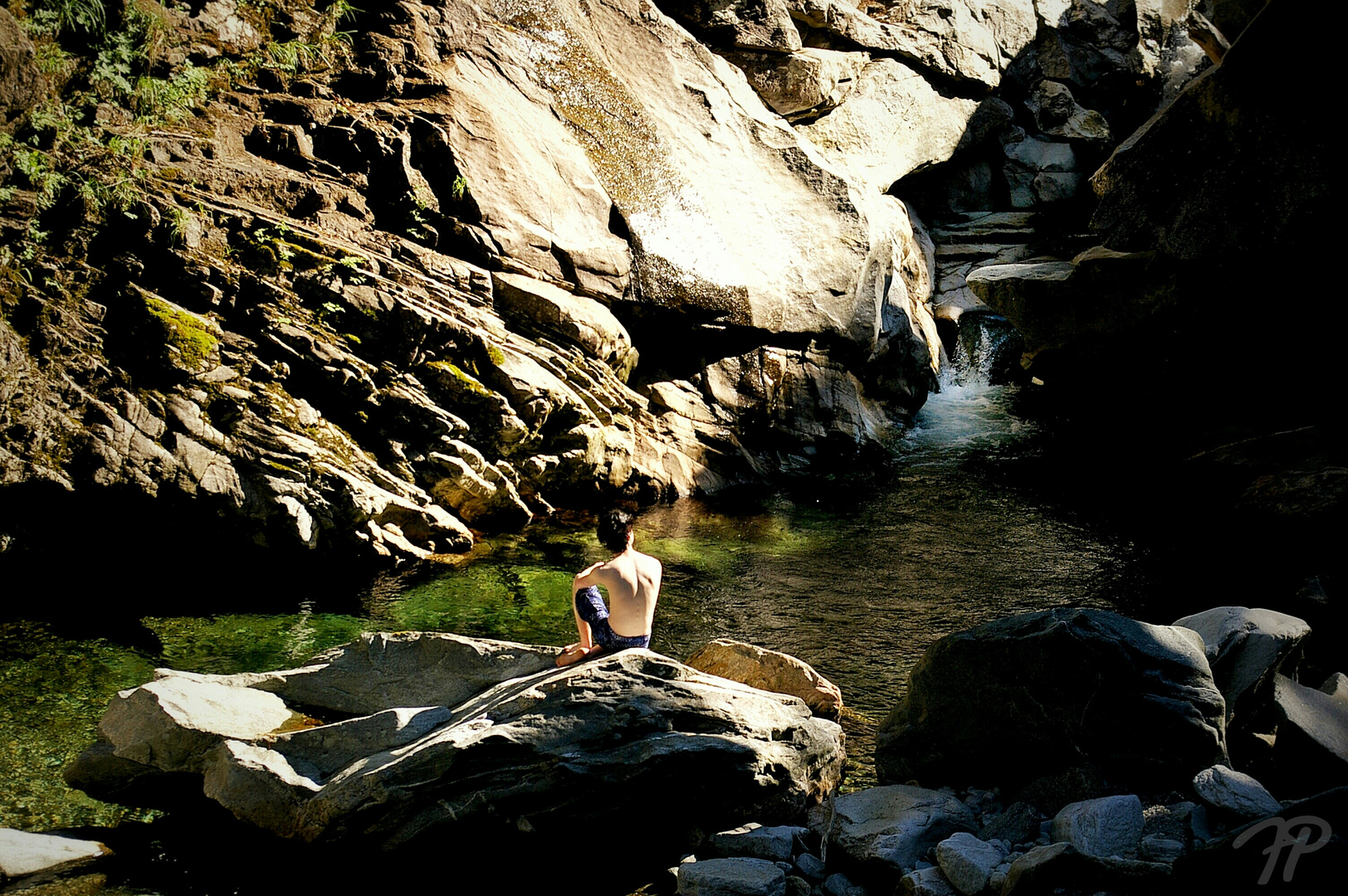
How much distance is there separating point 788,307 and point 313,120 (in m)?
8.05

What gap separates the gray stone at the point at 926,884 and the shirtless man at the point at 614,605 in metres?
2.24

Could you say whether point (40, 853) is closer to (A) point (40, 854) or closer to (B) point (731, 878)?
(A) point (40, 854)

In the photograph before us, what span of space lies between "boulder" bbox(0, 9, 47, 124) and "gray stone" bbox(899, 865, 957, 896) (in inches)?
449

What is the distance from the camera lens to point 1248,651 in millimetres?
5293

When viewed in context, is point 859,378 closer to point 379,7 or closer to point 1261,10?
point 1261,10

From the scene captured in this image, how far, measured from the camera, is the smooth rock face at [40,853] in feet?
13.9

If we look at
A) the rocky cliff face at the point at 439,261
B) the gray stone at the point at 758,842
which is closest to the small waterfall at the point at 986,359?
the rocky cliff face at the point at 439,261

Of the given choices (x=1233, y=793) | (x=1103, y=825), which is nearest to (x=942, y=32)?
(x=1233, y=793)

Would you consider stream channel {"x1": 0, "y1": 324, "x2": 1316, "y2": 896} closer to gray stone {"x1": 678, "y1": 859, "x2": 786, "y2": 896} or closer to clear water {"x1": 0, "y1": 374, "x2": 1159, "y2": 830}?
clear water {"x1": 0, "y1": 374, "x2": 1159, "y2": 830}

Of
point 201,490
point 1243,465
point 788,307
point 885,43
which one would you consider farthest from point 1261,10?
point 201,490

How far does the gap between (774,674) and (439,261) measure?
7635 mm

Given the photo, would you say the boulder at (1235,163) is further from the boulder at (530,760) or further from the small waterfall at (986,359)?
the boulder at (530,760)

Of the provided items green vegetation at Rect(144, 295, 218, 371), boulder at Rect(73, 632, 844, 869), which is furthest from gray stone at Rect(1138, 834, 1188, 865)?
green vegetation at Rect(144, 295, 218, 371)

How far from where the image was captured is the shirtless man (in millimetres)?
5562
